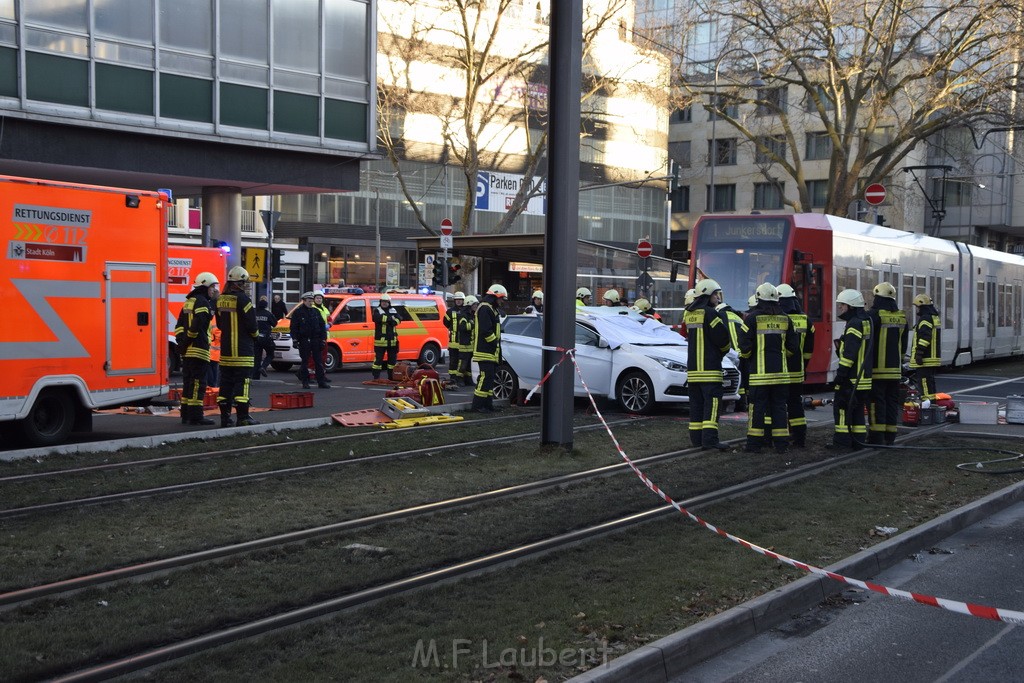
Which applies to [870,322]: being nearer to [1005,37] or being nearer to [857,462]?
[857,462]

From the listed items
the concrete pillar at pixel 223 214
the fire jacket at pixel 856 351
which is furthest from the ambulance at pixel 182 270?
the fire jacket at pixel 856 351

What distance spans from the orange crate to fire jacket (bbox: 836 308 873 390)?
8101mm

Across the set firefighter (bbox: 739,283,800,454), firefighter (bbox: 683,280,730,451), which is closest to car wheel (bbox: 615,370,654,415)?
firefighter (bbox: 683,280,730,451)

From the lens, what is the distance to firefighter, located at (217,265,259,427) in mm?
14000

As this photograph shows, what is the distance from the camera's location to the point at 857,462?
1223cm

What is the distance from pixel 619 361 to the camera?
55.4ft

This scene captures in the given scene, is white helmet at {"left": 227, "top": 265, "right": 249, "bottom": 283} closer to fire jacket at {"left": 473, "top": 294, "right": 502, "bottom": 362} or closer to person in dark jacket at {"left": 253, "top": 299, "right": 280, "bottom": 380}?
person in dark jacket at {"left": 253, "top": 299, "right": 280, "bottom": 380}

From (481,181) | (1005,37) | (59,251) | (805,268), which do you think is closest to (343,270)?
(481,181)

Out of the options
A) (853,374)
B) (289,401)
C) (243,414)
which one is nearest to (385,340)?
(289,401)

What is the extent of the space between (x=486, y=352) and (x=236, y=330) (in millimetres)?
3918

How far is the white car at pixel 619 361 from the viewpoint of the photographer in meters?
16.6

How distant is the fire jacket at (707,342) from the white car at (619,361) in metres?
3.34

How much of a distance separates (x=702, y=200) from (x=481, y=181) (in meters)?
22.4

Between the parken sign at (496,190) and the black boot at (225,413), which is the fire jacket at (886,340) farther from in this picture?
the parken sign at (496,190)
